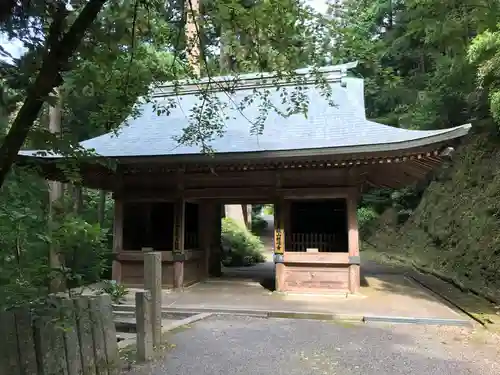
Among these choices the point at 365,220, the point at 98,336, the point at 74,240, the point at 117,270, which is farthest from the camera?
the point at 365,220

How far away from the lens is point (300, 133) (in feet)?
28.4

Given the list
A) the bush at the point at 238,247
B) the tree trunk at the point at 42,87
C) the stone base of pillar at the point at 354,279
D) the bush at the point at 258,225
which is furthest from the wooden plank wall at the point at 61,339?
the bush at the point at 258,225

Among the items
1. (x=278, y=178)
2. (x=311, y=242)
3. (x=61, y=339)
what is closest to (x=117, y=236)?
(x=278, y=178)

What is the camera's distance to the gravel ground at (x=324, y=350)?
412 centimetres

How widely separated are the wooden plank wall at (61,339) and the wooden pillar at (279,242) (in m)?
4.77

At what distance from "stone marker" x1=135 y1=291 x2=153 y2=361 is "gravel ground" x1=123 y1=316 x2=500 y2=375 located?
0.15 meters

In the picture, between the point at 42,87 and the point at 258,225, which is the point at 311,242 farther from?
the point at 258,225

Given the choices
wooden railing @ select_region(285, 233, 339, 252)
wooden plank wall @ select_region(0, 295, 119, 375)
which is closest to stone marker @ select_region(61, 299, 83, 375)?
wooden plank wall @ select_region(0, 295, 119, 375)

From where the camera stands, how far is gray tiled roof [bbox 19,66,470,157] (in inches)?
284

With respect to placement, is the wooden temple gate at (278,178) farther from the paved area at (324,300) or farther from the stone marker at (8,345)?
the stone marker at (8,345)

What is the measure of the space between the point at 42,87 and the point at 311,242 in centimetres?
835

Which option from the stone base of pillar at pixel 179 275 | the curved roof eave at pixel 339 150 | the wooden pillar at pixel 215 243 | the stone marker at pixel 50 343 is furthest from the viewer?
the wooden pillar at pixel 215 243

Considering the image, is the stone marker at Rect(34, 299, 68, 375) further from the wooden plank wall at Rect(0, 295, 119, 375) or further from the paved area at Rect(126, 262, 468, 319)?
the paved area at Rect(126, 262, 468, 319)

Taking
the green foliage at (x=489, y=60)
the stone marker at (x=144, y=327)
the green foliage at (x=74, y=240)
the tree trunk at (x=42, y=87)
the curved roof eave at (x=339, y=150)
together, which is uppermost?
the green foliage at (x=489, y=60)
